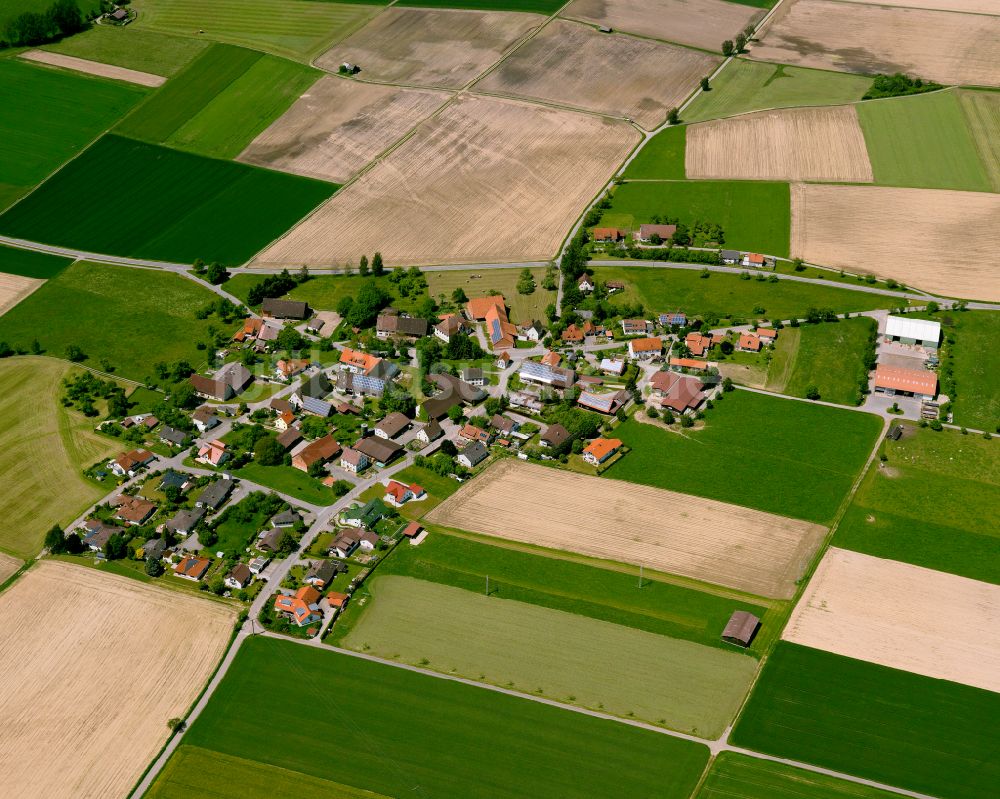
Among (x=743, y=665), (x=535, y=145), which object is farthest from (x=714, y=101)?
(x=743, y=665)

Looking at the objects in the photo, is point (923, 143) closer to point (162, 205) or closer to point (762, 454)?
point (762, 454)

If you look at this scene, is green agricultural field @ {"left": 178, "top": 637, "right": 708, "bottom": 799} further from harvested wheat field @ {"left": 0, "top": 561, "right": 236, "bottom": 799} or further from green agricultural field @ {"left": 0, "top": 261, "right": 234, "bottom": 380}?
green agricultural field @ {"left": 0, "top": 261, "right": 234, "bottom": 380}

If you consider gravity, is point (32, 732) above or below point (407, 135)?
below

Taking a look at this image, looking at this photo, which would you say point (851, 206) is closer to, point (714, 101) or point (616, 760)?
point (714, 101)

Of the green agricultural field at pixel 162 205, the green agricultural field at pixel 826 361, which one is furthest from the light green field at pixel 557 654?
the green agricultural field at pixel 162 205

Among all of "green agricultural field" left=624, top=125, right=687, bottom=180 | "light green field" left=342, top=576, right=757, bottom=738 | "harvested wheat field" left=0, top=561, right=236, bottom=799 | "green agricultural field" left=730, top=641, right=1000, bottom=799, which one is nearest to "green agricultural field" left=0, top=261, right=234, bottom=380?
"harvested wheat field" left=0, top=561, right=236, bottom=799

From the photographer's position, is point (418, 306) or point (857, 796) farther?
point (418, 306)

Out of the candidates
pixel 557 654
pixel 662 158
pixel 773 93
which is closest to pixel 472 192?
pixel 662 158
